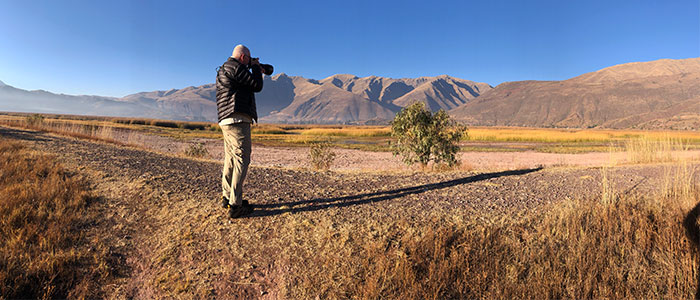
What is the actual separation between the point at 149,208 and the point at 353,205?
10.8ft

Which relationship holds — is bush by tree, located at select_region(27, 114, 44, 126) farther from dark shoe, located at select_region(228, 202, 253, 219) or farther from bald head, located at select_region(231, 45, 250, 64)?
dark shoe, located at select_region(228, 202, 253, 219)

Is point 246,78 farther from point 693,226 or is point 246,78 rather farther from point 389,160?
point 389,160

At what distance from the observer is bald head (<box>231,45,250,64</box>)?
14.5ft

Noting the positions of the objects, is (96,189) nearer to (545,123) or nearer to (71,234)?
(71,234)

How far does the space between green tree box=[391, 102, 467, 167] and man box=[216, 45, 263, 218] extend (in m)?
7.95

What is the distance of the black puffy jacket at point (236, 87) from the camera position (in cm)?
420

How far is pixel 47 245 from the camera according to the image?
11.3 ft

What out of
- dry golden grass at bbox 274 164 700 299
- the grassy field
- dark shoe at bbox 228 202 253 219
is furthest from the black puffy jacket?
the grassy field

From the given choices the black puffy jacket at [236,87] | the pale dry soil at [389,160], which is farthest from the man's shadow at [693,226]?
the pale dry soil at [389,160]

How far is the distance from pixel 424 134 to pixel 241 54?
8298 millimetres

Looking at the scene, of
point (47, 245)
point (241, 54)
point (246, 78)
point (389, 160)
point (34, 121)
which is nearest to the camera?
point (47, 245)

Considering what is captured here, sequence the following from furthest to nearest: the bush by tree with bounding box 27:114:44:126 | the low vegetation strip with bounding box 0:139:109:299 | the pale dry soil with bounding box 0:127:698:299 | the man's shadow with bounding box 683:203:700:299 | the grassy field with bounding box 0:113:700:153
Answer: the bush by tree with bounding box 27:114:44:126
the grassy field with bounding box 0:113:700:153
the man's shadow with bounding box 683:203:700:299
the pale dry soil with bounding box 0:127:698:299
the low vegetation strip with bounding box 0:139:109:299

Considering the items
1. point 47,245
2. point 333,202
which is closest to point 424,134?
point 333,202

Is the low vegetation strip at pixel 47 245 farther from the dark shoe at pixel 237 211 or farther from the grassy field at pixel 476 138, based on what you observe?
the grassy field at pixel 476 138
